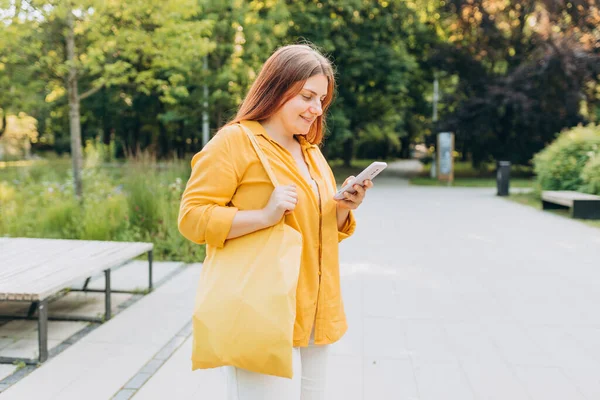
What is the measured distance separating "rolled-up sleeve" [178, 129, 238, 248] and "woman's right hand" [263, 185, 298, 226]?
0.37ft

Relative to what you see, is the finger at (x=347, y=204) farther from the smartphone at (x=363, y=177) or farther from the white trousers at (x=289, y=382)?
the white trousers at (x=289, y=382)

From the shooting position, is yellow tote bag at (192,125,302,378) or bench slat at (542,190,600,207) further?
bench slat at (542,190,600,207)

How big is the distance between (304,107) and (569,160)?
15.0m

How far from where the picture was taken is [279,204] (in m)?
1.78

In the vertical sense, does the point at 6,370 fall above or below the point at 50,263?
below

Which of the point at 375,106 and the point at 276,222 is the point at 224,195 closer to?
the point at 276,222

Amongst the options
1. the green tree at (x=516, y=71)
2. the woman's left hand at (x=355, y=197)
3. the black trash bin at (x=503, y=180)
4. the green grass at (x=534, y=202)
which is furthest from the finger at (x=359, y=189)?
the green tree at (x=516, y=71)

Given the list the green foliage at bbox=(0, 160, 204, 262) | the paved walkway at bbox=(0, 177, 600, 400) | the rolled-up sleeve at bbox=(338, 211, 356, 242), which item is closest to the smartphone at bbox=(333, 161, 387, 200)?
the rolled-up sleeve at bbox=(338, 211, 356, 242)

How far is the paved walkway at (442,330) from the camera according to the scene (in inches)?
142

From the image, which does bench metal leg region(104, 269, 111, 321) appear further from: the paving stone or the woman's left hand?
the woman's left hand

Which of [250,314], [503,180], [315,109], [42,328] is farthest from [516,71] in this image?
[250,314]

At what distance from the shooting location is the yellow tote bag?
170cm

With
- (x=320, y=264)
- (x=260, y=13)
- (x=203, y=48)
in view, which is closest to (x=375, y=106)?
(x=260, y=13)

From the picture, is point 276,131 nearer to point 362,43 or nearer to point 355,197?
point 355,197
